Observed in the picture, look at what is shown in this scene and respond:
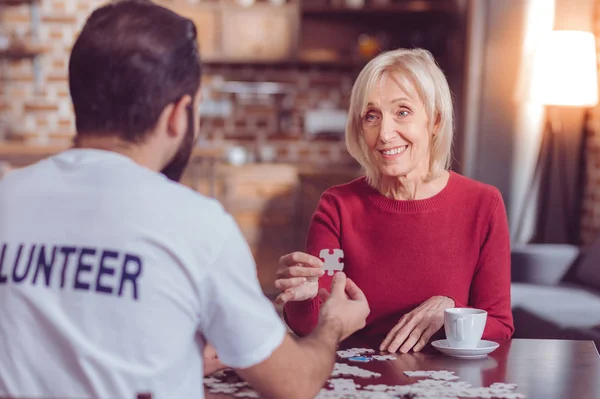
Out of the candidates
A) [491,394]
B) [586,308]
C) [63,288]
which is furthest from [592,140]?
[63,288]

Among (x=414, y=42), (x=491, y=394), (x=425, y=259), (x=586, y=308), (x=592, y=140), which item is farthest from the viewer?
(x=414, y=42)

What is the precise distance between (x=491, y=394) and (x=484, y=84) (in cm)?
370

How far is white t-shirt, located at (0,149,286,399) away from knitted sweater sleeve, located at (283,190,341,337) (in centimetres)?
73

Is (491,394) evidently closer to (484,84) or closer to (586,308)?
(586,308)

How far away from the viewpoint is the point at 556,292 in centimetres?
330

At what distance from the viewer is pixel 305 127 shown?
20.2 feet

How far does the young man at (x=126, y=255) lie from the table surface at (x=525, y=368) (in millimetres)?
334

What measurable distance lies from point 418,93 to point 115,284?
1116 mm

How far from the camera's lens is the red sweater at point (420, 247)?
67.4 inches

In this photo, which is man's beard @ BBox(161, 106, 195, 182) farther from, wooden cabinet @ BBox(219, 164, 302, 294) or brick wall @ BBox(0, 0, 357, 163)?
brick wall @ BBox(0, 0, 357, 163)

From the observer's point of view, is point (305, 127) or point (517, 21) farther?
point (305, 127)

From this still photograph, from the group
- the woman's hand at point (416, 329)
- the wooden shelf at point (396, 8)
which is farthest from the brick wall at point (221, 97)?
the woman's hand at point (416, 329)

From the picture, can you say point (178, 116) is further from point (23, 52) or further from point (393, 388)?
point (23, 52)

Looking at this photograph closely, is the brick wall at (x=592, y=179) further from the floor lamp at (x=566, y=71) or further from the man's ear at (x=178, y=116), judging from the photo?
the man's ear at (x=178, y=116)
